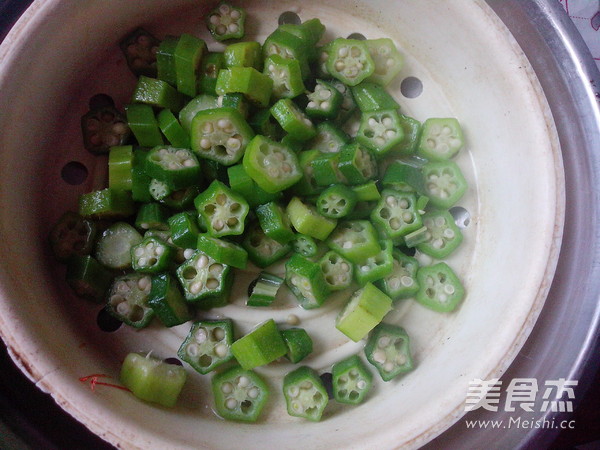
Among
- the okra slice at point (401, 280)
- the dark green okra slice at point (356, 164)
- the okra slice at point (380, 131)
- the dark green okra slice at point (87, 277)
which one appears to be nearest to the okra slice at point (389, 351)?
the okra slice at point (401, 280)

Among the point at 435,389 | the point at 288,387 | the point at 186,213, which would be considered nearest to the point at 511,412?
the point at 435,389

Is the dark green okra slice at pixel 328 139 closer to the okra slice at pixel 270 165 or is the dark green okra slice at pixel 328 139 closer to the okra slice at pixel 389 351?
the okra slice at pixel 270 165

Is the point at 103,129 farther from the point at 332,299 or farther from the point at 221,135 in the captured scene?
the point at 332,299

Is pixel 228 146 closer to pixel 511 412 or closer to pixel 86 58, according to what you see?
pixel 86 58

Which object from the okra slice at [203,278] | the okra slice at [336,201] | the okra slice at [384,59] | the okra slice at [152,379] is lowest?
the okra slice at [152,379]

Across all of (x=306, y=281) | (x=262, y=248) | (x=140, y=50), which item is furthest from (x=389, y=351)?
(x=140, y=50)
